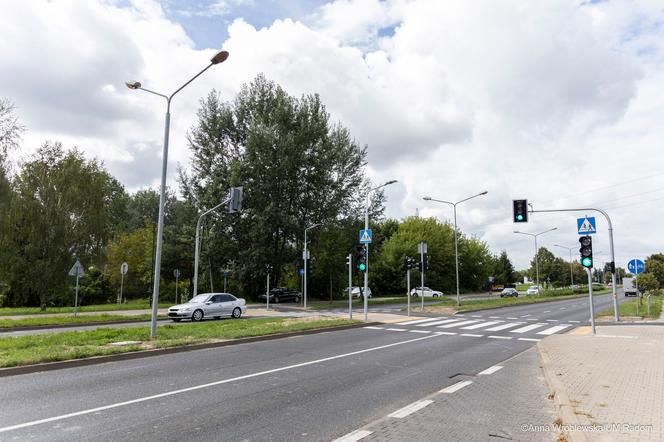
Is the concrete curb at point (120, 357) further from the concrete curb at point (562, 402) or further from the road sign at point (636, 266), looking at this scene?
the road sign at point (636, 266)

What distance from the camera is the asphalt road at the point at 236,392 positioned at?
525 centimetres

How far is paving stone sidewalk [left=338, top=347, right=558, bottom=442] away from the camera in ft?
16.6

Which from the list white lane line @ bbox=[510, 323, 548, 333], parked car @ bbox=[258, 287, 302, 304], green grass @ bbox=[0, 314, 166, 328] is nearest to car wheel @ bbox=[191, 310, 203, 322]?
green grass @ bbox=[0, 314, 166, 328]

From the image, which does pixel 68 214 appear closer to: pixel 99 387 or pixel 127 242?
pixel 127 242

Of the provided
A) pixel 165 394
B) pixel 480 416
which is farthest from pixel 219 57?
pixel 480 416

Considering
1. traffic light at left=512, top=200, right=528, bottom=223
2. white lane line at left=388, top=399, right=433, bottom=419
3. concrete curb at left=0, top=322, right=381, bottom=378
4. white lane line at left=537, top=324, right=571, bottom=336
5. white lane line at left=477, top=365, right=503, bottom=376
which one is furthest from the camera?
traffic light at left=512, top=200, right=528, bottom=223

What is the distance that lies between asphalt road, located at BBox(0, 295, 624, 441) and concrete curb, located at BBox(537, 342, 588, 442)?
3.71ft

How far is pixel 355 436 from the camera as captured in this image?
16.4ft

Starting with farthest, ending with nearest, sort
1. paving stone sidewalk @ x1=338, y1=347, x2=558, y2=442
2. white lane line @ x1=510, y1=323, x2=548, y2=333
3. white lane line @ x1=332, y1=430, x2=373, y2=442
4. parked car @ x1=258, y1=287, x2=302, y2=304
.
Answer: parked car @ x1=258, y1=287, x2=302, y2=304 → white lane line @ x1=510, y1=323, x2=548, y2=333 → paving stone sidewalk @ x1=338, y1=347, x2=558, y2=442 → white lane line @ x1=332, y1=430, x2=373, y2=442

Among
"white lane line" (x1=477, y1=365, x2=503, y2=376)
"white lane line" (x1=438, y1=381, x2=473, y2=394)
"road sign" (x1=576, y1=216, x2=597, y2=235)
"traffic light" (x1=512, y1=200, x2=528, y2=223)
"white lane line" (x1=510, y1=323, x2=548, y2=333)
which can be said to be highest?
"traffic light" (x1=512, y1=200, x2=528, y2=223)

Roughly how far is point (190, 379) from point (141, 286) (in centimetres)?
4843

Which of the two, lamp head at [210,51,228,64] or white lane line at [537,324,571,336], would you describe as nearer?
lamp head at [210,51,228,64]

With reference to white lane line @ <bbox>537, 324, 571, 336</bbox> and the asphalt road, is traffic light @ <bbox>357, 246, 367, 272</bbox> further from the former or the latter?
the asphalt road

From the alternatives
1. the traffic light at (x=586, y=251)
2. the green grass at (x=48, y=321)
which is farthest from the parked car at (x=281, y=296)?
the traffic light at (x=586, y=251)
